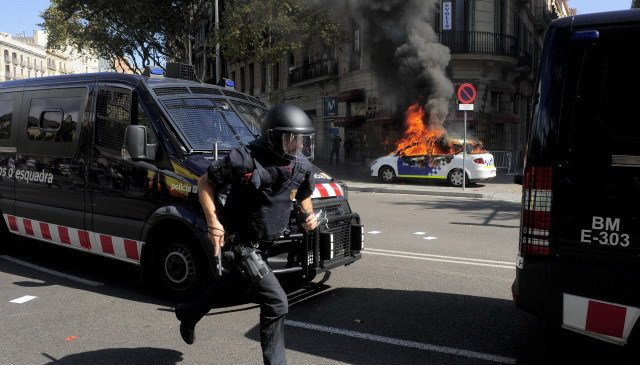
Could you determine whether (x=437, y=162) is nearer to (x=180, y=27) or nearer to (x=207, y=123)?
(x=207, y=123)

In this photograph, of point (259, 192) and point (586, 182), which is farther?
point (259, 192)

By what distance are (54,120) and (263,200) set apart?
3774mm

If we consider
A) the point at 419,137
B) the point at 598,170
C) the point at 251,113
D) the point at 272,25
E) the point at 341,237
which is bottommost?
the point at 341,237

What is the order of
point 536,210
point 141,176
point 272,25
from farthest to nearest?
point 272,25
point 141,176
point 536,210

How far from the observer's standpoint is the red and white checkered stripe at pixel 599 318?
9.11 feet

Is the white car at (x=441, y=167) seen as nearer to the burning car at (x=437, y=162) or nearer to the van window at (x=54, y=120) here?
the burning car at (x=437, y=162)

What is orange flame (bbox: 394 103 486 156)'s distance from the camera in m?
18.0

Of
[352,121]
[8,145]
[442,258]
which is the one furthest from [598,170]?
[352,121]

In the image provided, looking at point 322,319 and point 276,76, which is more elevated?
point 276,76

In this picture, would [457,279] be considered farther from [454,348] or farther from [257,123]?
[257,123]

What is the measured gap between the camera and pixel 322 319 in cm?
452

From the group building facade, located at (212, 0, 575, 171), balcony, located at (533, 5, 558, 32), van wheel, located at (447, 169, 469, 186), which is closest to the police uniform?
van wheel, located at (447, 169, 469, 186)

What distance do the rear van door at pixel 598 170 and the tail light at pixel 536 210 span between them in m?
0.04

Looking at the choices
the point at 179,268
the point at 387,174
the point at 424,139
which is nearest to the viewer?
the point at 179,268
